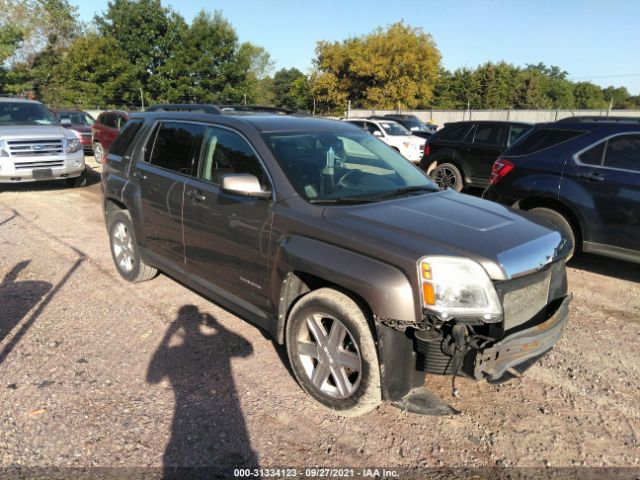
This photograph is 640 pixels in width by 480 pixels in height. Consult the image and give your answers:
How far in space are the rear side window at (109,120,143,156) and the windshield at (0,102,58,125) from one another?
7227mm

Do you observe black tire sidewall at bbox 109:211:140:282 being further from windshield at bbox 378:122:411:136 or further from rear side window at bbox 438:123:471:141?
windshield at bbox 378:122:411:136

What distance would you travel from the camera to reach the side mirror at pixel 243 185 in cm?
332

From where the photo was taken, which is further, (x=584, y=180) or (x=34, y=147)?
(x=34, y=147)

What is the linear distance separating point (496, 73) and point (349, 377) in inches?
2487

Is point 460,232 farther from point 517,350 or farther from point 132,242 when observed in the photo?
point 132,242

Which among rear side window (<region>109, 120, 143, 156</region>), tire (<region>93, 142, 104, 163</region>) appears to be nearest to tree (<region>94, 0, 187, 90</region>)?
tire (<region>93, 142, 104, 163</region>)

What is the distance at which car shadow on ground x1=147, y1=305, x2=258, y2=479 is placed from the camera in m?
2.72

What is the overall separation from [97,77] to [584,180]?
157ft

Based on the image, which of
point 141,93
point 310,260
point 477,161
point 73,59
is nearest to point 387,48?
point 141,93

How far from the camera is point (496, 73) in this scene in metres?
59.0

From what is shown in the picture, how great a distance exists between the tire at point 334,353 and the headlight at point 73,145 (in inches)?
380

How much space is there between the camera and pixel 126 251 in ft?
17.3

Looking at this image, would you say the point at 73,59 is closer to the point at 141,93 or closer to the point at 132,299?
the point at 141,93

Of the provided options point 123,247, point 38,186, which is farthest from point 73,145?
point 123,247
